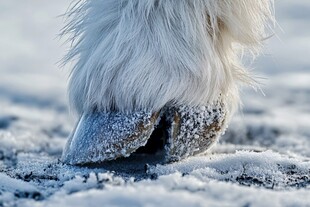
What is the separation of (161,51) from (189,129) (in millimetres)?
205

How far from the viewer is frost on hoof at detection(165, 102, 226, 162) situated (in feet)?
6.18

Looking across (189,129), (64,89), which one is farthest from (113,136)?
(64,89)

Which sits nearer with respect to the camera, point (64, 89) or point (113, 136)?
point (113, 136)

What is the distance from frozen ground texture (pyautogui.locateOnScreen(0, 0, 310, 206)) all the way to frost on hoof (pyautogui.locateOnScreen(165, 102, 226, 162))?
4 cm

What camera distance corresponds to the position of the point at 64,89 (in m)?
5.48

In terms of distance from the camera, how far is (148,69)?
187cm

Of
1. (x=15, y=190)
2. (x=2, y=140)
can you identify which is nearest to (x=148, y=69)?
(x=15, y=190)

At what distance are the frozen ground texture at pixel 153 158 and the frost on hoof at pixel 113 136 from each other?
0.04m

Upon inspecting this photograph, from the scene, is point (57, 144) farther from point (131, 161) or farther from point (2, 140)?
point (131, 161)

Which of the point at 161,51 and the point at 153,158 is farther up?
the point at 161,51

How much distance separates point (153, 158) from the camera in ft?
6.71

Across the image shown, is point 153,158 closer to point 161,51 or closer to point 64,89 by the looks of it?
point 161,51

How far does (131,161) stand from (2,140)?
802 mm

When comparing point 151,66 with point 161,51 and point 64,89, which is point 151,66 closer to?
point 161,51
